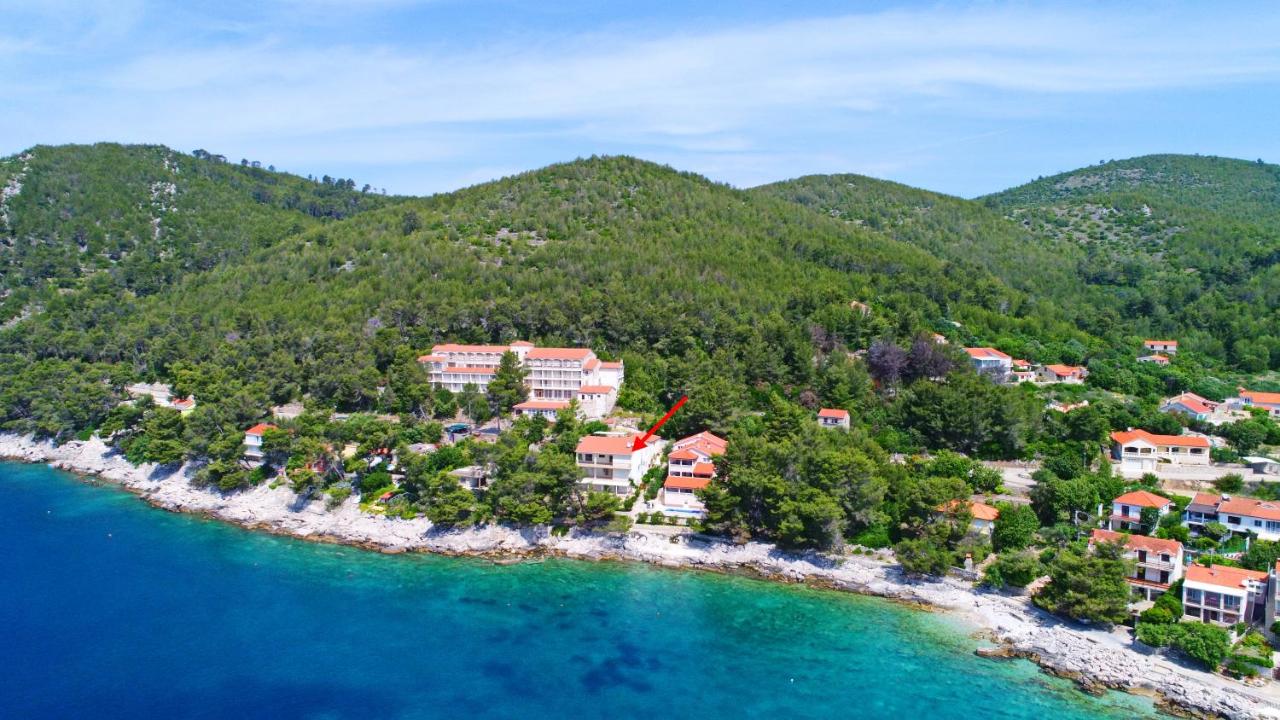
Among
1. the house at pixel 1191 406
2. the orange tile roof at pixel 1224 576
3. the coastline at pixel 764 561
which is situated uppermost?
the house at pixel 1191 406

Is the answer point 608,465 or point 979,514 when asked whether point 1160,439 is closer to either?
point 979,514

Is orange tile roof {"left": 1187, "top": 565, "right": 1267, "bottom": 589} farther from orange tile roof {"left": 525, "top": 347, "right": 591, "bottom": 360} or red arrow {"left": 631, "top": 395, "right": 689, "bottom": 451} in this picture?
orange tile roof {"left": 525, "top": 347, "right": 591, "bottom": 360}

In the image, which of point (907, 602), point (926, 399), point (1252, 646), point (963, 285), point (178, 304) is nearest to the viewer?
point (1252, 646)

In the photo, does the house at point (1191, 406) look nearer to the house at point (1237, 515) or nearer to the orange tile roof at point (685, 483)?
the house at point (1237, 515)

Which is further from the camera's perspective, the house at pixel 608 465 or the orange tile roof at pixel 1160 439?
the orange tile roof at pixel 1160 439

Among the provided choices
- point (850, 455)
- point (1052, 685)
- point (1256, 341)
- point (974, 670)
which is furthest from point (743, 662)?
point (1256, 341)

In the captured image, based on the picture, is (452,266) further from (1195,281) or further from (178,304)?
(1195,281)

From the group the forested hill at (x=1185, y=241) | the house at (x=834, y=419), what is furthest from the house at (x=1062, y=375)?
the house at (x=834, y=419)
